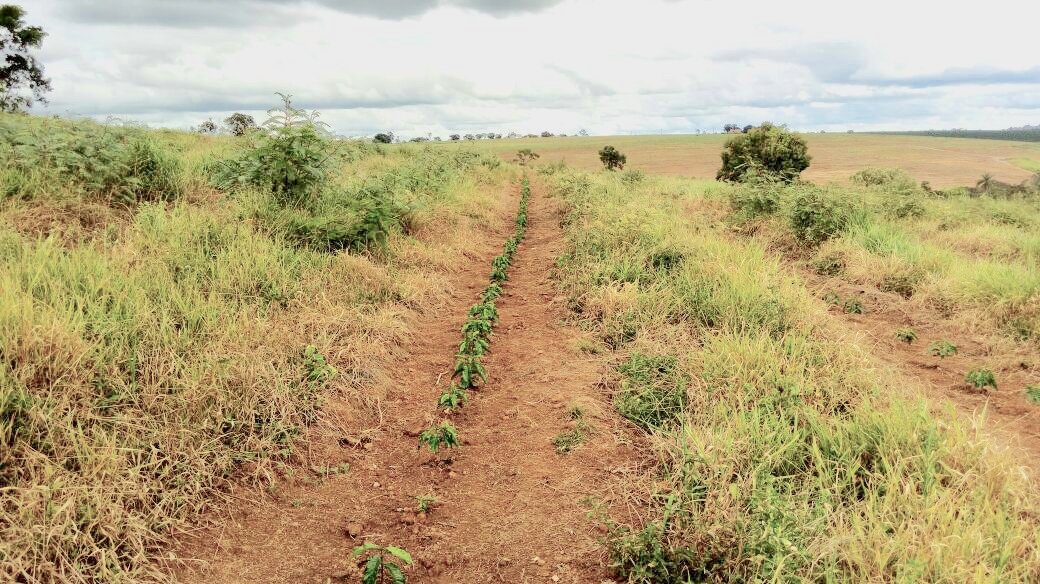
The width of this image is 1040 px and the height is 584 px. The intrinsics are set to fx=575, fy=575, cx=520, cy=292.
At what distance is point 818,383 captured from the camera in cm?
455

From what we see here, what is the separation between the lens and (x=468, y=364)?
5.52m

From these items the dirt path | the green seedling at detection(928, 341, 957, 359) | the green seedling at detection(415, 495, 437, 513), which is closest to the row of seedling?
Answer: the dirt path

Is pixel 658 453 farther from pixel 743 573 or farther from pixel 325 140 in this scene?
pixel 325 140

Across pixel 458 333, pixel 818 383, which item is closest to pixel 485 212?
pixel 458 333

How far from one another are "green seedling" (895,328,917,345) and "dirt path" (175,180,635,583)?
396 cm

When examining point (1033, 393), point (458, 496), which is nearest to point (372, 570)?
point (458, 496)

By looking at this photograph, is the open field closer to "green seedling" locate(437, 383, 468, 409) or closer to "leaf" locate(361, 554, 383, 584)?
"green seedling" locate(437, 383, 468, 409)

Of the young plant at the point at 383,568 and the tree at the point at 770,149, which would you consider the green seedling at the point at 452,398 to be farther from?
the tree at the point at 770,149

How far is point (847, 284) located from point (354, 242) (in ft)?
23.9

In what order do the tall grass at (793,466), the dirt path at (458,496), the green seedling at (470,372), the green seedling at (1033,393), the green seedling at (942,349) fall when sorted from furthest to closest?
the green seedling at (942,349) < the green seedling at (470,372) < the green seedling at (1033,393) < the dirt path at (458,496) < the tall grass at (793,466)

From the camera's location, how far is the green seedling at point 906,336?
6727mm

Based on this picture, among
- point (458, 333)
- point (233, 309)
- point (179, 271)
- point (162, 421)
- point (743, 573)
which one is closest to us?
point (743, 573)

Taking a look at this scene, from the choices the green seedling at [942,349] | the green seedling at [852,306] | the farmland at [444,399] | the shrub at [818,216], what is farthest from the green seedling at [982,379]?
the shrub at [818,216]

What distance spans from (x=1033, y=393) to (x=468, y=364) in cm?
511
